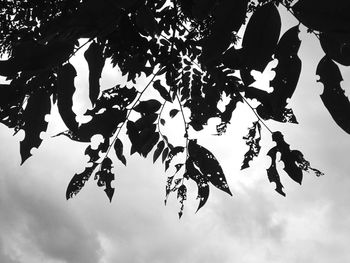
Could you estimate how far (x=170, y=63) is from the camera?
2.57 m

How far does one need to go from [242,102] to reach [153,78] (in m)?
0.68

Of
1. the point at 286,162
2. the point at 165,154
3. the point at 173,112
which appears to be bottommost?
the point at 286,162

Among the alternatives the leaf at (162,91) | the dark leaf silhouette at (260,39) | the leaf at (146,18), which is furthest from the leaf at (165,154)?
the dark leaf silhouette at (260,39)

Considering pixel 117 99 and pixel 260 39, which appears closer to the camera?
pixel 260 39

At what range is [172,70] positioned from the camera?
8.43ft

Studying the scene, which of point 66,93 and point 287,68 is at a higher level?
point 287,68

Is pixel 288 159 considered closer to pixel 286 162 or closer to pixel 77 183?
pixel 286 162

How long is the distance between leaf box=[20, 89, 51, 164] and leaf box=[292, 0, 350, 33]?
67cm

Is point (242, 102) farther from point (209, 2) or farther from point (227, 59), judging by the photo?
point (209, 2)

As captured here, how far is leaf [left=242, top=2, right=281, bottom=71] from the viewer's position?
66 centimetres

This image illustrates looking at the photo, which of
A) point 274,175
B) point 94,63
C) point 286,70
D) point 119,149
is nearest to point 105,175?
point 119,149

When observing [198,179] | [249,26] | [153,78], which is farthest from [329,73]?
[153,78]

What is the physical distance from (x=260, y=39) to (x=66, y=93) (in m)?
0.51

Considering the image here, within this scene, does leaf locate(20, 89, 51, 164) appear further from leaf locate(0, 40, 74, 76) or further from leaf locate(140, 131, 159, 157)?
leaf locate(140, 131, 159, 157)
